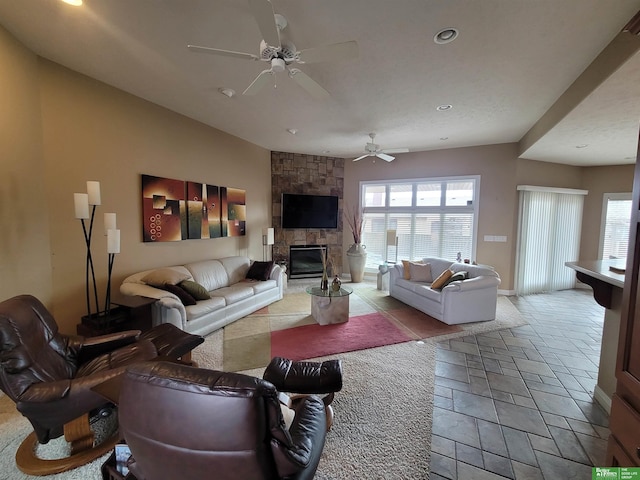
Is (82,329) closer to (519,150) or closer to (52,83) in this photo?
(52,83)

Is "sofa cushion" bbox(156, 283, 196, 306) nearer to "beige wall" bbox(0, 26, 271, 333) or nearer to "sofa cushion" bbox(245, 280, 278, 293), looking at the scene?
"beige wall" bbox(0, 26, 271, 333)

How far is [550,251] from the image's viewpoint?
19.6 feet

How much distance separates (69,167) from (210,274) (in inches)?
86.4

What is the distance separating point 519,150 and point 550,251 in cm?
243

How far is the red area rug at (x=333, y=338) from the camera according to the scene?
322cm

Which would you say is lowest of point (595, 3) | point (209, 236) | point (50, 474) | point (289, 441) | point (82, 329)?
point (50, 474)

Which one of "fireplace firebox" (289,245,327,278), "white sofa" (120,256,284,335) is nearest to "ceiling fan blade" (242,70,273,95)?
"white sofa" (120,256,284,335)

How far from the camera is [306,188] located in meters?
6.73

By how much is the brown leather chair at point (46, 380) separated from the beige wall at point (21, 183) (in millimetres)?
837

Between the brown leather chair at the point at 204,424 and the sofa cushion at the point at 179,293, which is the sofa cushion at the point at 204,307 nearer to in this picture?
the sofa cushion at the point at 179,293

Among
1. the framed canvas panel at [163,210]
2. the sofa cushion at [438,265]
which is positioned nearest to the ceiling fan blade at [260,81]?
the framed canvas panel at [163,210]

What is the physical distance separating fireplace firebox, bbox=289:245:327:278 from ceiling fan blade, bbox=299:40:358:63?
16.2ft

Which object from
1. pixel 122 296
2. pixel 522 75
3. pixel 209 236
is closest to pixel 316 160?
pixel 209 236

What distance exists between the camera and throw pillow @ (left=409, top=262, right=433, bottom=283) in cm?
507
